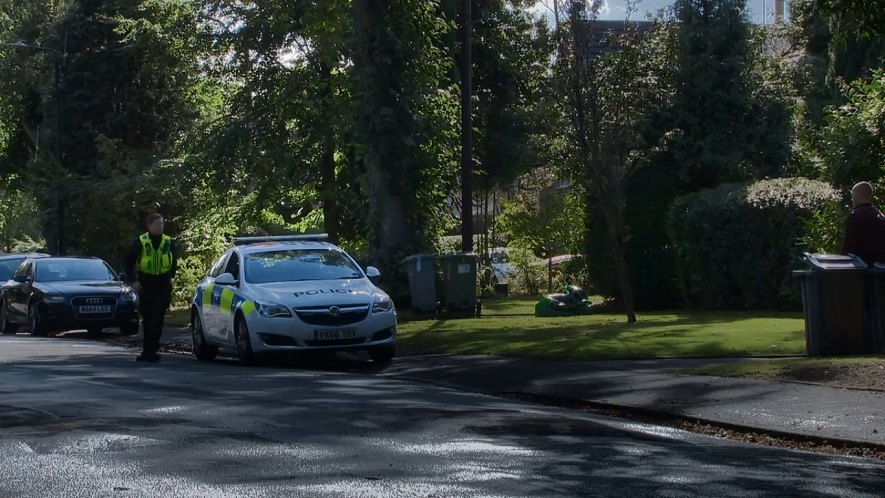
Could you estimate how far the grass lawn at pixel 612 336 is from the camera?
16.5 meters

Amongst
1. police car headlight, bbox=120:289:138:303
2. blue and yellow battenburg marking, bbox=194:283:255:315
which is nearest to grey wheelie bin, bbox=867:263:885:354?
blue and yellow battenburg marking, bbox=194:283:255:315

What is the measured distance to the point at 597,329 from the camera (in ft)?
66.5

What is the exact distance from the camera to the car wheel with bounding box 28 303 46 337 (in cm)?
2628

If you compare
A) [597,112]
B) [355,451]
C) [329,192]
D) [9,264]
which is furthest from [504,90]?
[355,451]

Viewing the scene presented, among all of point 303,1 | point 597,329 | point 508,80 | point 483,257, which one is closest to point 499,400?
point 597,329

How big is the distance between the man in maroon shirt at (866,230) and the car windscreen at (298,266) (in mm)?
6262

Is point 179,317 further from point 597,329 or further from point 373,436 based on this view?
point 373,436

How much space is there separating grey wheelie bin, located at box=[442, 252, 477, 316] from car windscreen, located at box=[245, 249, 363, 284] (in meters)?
6.33

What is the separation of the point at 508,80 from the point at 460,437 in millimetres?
29419

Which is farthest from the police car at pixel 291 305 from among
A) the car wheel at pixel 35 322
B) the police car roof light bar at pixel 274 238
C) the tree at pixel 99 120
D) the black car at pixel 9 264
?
the tree at pixel 99 120

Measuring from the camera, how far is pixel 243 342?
1744 centimetres

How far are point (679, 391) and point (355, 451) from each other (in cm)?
462

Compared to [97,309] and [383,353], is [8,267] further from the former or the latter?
[383,353]

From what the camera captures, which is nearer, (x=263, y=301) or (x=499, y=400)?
(x=499, y=400)
